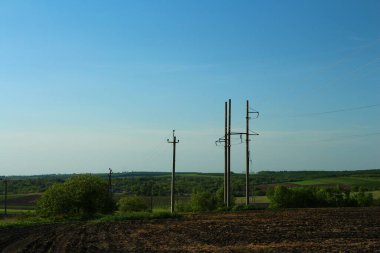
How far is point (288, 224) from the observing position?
33156 mm

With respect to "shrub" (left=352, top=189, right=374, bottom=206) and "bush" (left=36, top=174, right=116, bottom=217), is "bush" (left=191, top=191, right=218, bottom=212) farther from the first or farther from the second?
"shrub" (left=352, top=189, right=374, bottom=206)

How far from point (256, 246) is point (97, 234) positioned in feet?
41.6

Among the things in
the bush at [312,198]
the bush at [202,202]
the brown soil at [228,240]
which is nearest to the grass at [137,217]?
the brown soil at [228,240]

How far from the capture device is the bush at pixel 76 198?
53.7 m

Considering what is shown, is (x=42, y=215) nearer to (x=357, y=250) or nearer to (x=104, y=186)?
(x=104, y=186)

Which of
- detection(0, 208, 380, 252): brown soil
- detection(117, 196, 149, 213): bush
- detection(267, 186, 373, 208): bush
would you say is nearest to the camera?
detection(0, 208, 380, 252): brown soil

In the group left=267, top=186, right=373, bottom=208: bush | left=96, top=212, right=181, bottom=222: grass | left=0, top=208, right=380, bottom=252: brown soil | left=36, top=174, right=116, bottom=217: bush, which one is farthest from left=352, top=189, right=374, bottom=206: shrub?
left=36, top=174, right=116, bottom=217: bush

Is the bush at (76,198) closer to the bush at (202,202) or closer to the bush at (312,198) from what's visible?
the bush at (202,202)

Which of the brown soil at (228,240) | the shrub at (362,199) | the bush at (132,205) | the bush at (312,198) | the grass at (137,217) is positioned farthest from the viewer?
the bush at (132,205)

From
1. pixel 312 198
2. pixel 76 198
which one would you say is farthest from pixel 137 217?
pixel 312 198

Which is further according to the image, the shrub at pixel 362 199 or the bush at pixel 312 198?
the shrub at pixel 362 199

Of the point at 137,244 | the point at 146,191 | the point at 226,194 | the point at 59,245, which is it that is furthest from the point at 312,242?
the point at 146,191

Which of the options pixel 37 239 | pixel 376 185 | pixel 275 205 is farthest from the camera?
pixel 376 185

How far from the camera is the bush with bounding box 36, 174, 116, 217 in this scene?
176 feet
